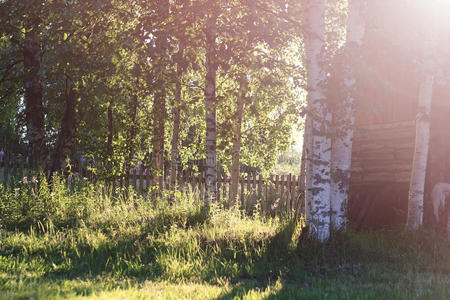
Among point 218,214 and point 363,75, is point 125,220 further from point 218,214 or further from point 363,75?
point 363,75

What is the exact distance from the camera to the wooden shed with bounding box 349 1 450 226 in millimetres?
9523

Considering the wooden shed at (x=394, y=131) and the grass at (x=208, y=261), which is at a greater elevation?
the wooden shed at (x=394, y=131)

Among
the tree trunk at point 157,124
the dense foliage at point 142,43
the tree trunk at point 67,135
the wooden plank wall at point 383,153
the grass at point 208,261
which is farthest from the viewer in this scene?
the tree trunk at point 67,135

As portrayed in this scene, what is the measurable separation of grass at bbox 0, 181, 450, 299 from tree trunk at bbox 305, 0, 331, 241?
353 millimetres

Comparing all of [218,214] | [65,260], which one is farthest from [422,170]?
[65,260]

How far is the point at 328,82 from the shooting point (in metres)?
7.08

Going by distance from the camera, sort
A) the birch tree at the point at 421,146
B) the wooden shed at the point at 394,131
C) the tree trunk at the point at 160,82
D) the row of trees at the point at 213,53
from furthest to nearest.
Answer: the wooden shed at the point at 394,131 → the birch tree at the point at 421,146 → the row of trees at the point at 213,53 → the tree trunk at the point at 160,82

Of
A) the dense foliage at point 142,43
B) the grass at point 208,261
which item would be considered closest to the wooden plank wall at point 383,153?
the grass at point 208,261

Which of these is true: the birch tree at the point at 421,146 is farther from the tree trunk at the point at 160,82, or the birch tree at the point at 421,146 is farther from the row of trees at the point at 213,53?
the tree trunk at the point at 160,82

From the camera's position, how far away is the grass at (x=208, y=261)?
506cm

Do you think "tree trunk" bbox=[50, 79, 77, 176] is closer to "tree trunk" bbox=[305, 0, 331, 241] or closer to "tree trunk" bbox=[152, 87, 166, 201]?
"tree trunk" bbox=[152, 87, 166, 201]

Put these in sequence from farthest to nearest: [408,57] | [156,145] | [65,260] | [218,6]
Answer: [156,145] → [408,57] → [218,6] → [65,260]

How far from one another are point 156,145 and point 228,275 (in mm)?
5712

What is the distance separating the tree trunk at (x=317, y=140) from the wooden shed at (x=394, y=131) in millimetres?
2004
